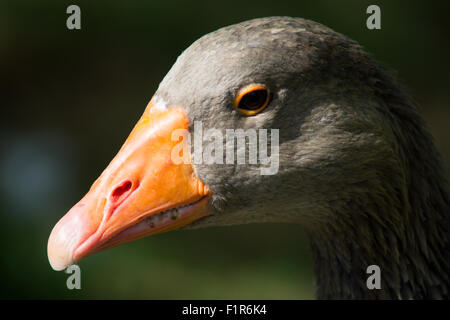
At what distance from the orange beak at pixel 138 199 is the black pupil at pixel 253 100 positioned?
32 centimetres

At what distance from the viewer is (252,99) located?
A: 2834 millimetres

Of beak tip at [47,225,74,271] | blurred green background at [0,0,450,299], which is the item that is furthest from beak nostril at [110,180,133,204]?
blurred green background at [0,0,450,299]

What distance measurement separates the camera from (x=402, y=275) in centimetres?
328

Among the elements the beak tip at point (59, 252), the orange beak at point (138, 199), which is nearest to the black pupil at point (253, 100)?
the orange beak at point (138, 199)

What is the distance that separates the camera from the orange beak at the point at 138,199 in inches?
109

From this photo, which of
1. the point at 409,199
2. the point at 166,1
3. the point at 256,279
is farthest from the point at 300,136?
the point at 166,1

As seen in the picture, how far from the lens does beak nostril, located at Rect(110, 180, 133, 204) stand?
2846 millimetres

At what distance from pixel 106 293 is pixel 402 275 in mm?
4051

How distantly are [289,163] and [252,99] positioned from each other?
A: 42cm

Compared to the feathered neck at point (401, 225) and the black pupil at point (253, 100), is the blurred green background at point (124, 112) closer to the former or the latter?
the feathered neck at point (401, 225)

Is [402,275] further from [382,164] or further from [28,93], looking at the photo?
[28,93]

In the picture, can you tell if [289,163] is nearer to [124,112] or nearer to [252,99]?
[252,99]

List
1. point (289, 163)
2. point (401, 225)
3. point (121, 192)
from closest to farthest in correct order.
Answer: point (121, 192), point (289, 163), point (401, 225)

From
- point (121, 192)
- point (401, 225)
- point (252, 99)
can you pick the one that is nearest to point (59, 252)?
point (121, 192)
